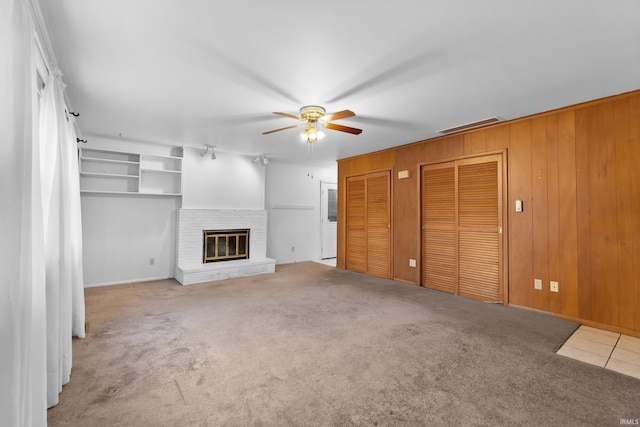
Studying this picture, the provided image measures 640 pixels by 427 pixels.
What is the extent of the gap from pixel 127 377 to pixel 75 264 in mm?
1359

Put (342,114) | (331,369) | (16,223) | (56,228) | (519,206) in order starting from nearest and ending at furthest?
1. (16,223)
2. (56,228)
3. (331,369)
4. (342,114)
5. (519,206)

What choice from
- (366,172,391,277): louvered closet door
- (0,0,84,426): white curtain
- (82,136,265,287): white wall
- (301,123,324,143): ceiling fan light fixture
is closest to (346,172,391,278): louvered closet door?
(366,172,391,277): louvered closet door

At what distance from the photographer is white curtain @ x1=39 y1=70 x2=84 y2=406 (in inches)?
74.4

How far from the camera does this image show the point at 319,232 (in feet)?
24.9

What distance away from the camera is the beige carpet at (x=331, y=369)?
1.72m

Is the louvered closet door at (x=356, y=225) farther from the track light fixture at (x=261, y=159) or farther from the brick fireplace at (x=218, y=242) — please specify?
the track light fixture at (x=261, y=159)

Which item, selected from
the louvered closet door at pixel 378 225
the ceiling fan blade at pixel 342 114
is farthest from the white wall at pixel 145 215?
the ceiling fan blade at pixel 342 114

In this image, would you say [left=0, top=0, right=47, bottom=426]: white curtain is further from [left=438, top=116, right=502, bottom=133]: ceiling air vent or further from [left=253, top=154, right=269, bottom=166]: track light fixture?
[left=253, top=154, right=269, bottom=166]: track light fixture

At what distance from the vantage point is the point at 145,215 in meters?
5.20

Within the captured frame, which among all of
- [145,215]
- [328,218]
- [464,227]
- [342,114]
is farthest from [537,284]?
[145,215]

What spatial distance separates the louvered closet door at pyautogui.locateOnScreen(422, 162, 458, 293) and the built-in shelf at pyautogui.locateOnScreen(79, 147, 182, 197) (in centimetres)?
443

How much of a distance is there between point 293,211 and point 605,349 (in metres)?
5.75

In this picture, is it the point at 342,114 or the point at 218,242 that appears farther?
the point at 218,242

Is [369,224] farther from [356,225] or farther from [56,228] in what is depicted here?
[56,228]
